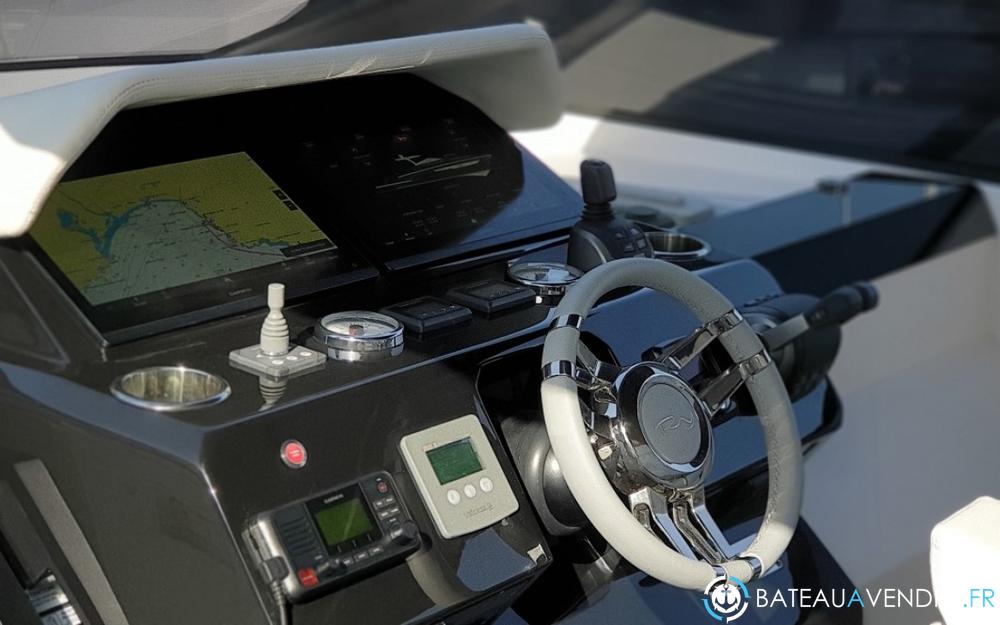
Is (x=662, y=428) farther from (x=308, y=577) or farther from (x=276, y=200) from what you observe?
(x=276, y=200)

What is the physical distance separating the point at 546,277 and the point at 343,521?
574 millimetres

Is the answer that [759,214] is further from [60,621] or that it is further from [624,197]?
[60,621]

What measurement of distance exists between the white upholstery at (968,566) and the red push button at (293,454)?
29.0 inches

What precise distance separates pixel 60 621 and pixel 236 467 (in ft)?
1.26

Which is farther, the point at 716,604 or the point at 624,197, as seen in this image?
the point at 624,197

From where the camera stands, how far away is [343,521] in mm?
1417

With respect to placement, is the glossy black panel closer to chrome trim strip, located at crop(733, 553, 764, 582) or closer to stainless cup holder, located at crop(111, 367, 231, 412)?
chrome trim strip, located at crop(733, 553, 764, 582)

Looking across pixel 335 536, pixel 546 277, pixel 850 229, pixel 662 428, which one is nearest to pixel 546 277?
pixel 546 277

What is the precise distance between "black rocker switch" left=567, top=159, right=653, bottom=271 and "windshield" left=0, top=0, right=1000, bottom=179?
204 centimetres

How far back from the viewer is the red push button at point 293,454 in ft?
4.61

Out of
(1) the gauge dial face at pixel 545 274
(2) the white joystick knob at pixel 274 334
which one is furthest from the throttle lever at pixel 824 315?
(2) the white joystick knob at pixel 274 334

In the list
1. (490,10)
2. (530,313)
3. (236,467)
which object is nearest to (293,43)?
(490,10)

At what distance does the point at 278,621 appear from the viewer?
4.36ft

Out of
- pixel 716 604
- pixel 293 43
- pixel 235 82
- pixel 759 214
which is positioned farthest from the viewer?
pixel 293 43
